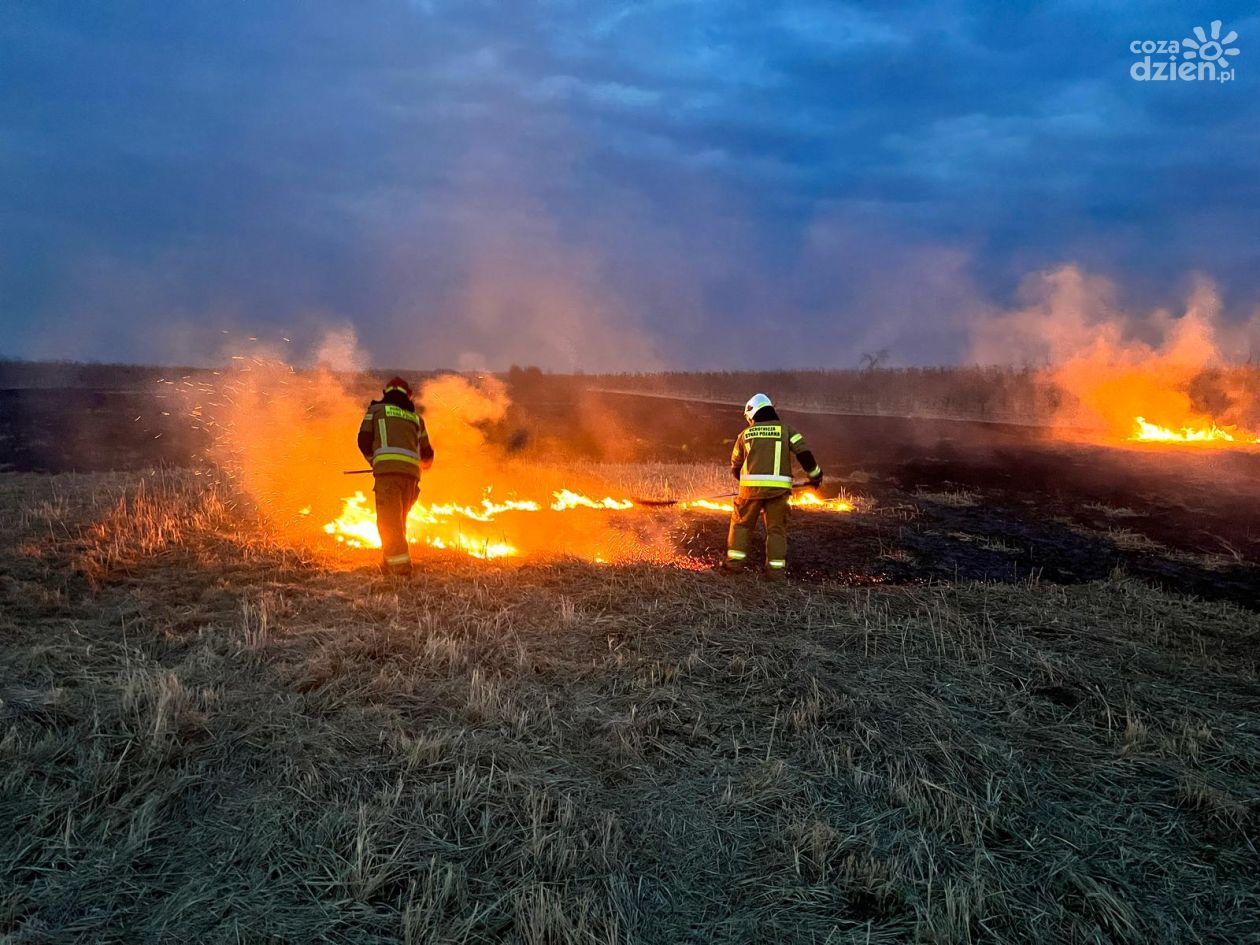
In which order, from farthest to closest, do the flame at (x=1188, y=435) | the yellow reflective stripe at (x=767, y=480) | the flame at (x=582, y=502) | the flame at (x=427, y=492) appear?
1. the flame at (x=1188, y=435)
2. the flame at (x=582, y=502)
3. the flame at (x=427, y=492)
4. the yellow reflective stripe at (x=767, y=480)

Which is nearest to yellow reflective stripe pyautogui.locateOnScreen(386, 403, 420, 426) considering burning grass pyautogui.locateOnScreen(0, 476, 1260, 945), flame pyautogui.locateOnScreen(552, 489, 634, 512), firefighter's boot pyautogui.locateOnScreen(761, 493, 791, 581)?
burning grass pyautogui.locateOnScreen(0, 476, 1260, 945)

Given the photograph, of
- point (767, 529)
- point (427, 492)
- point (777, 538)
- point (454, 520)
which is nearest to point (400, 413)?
point (454, 520)

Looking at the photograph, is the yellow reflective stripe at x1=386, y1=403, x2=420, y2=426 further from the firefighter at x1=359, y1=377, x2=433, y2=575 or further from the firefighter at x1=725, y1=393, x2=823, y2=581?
the firefighter at x1=725, y1=393, x2=823, y2=581

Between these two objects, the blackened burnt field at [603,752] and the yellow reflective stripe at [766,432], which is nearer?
the blackened burnt field at [603,752]

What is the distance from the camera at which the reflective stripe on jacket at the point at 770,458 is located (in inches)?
329

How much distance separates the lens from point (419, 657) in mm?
5676

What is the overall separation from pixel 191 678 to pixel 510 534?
5.79 m

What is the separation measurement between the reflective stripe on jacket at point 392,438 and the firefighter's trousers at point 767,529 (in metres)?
4.09

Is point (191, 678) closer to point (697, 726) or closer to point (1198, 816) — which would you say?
point (697, 726)

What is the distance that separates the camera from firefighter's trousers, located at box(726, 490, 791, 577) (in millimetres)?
8430

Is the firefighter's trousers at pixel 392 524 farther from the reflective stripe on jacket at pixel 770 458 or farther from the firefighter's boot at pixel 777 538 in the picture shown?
the firefighter's boot at pixel 777 538

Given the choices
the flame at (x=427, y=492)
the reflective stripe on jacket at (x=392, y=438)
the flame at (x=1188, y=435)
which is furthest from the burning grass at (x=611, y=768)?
the flame at (x=1188, y=435)

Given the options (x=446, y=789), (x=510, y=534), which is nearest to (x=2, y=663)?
(x=446, y=789)

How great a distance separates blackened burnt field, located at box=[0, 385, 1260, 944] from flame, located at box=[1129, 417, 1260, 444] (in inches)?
744
